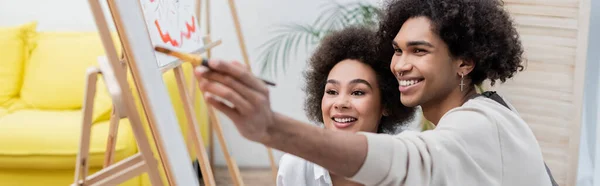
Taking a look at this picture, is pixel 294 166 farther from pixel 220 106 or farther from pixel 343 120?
pixel 220 106

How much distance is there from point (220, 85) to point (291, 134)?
5.4 inches

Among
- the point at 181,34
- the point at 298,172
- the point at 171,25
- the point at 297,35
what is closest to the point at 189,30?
the point at 181,34

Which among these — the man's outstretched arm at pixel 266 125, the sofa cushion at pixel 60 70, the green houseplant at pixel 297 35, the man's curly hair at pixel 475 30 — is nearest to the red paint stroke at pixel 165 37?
the man's curly hair at pixel 475 30

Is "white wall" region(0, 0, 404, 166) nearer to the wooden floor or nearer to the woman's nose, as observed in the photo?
the wooden floor

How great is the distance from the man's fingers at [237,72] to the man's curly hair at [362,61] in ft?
3.05

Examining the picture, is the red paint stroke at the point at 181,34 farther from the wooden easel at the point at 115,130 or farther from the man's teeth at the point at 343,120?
the man's teeth at the point at 343,120

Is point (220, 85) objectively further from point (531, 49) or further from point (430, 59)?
point (531, 49)

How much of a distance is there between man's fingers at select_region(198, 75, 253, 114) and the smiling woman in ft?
3.06

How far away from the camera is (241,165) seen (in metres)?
4.11

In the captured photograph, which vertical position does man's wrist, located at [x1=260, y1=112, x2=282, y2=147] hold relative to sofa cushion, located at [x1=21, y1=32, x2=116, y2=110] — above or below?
above

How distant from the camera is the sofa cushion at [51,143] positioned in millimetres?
3127

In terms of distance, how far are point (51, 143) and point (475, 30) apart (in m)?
2.22

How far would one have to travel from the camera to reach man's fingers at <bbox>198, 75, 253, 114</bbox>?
0.87 meters

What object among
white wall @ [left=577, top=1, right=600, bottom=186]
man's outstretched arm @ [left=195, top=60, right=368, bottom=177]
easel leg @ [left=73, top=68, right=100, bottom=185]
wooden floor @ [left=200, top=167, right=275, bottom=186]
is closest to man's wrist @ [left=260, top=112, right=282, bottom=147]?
man's outstretched arm @ [left=195, top=60, right=368, bottom=177]
